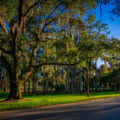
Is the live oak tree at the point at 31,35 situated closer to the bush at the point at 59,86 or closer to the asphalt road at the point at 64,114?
the asphalt road at the point at 64,114

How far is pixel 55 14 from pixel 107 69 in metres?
43.1

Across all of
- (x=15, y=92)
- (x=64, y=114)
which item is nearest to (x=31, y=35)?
(x=15, y=92)

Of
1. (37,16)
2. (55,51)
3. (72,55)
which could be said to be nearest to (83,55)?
(72,55)

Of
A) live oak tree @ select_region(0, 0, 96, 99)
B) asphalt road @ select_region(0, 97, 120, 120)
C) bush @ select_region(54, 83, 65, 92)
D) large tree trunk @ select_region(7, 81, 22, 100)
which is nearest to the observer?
asphalt road @ select_region(0, 97, 120, 120)

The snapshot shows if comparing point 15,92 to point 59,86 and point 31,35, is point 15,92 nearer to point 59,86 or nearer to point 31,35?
point 31,35

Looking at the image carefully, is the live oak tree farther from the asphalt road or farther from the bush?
the bush

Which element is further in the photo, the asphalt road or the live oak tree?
the live oak tree

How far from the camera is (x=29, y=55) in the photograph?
21.0 metres

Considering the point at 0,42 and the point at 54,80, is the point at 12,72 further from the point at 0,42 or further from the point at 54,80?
the point at 54,80

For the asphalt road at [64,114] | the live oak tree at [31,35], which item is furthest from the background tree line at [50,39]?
the asphalt road at [64,114]

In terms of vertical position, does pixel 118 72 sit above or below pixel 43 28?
below

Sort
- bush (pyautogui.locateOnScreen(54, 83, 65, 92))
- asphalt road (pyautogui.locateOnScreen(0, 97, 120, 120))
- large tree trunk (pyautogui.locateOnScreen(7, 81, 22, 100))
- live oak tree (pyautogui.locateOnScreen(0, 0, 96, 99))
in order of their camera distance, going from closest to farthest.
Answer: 1. asphalt road (pyautogui.locateOnScreen(0, 97, 120, 120))
2. live oak tree (pyautogui.locateOnScreen(0, 0, 96, 99))
3. large tree trunk (pyautogui.locateOnScreen(7, 81, 22, 100))
4. bush (pyautogui.locateOnScreen(54, 83, 65, 92))

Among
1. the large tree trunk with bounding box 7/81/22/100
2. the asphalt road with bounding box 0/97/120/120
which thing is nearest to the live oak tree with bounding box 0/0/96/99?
the large tree trunk with bounding box 7/81/22/100

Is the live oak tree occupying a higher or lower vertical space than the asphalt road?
higher
